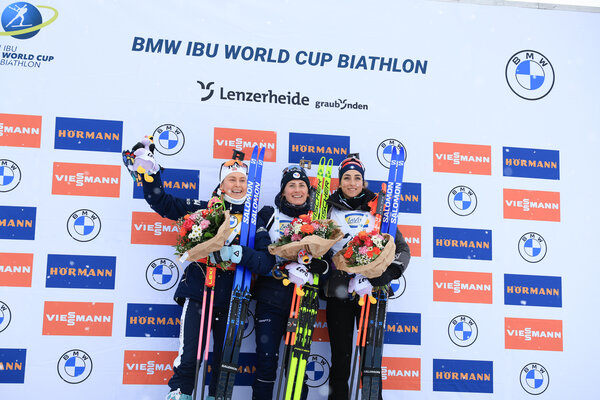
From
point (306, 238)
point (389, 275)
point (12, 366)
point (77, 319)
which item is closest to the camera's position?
point (306, 238)

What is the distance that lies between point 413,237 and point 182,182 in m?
2.07

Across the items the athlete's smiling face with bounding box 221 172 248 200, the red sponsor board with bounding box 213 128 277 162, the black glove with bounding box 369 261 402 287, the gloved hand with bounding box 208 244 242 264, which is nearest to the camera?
the gloved hand with bounding box 208 244 242 264

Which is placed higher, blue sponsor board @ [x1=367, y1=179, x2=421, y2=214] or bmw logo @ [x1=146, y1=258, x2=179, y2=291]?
blue sponsor board @ [x1=367, y1=179, x2=421, y2=214]

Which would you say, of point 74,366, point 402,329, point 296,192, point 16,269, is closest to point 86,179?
point 16,269

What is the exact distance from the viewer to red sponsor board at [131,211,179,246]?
434 cm

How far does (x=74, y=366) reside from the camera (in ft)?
13.6

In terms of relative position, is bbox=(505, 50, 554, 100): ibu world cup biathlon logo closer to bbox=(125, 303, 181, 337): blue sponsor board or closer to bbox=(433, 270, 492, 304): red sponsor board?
bbox=(433, 270, 492, 304): red sponsor board

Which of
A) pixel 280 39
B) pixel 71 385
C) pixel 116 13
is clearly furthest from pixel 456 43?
pixel 71 385

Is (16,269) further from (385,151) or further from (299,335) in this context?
(385,151)

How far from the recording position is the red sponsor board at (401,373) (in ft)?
14.7

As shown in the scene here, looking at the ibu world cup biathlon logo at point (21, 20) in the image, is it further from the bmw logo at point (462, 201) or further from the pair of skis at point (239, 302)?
the bmw logo at point (462, 201)

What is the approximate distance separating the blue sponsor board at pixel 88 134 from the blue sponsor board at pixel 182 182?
0.46 metres

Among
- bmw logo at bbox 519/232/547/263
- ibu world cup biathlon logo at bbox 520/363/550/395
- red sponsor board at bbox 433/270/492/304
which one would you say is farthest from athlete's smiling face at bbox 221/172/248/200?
ibu world cup biathlon logo at bbox 520/363/550/395

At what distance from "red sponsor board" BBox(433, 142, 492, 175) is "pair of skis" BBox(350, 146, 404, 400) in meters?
0.66
